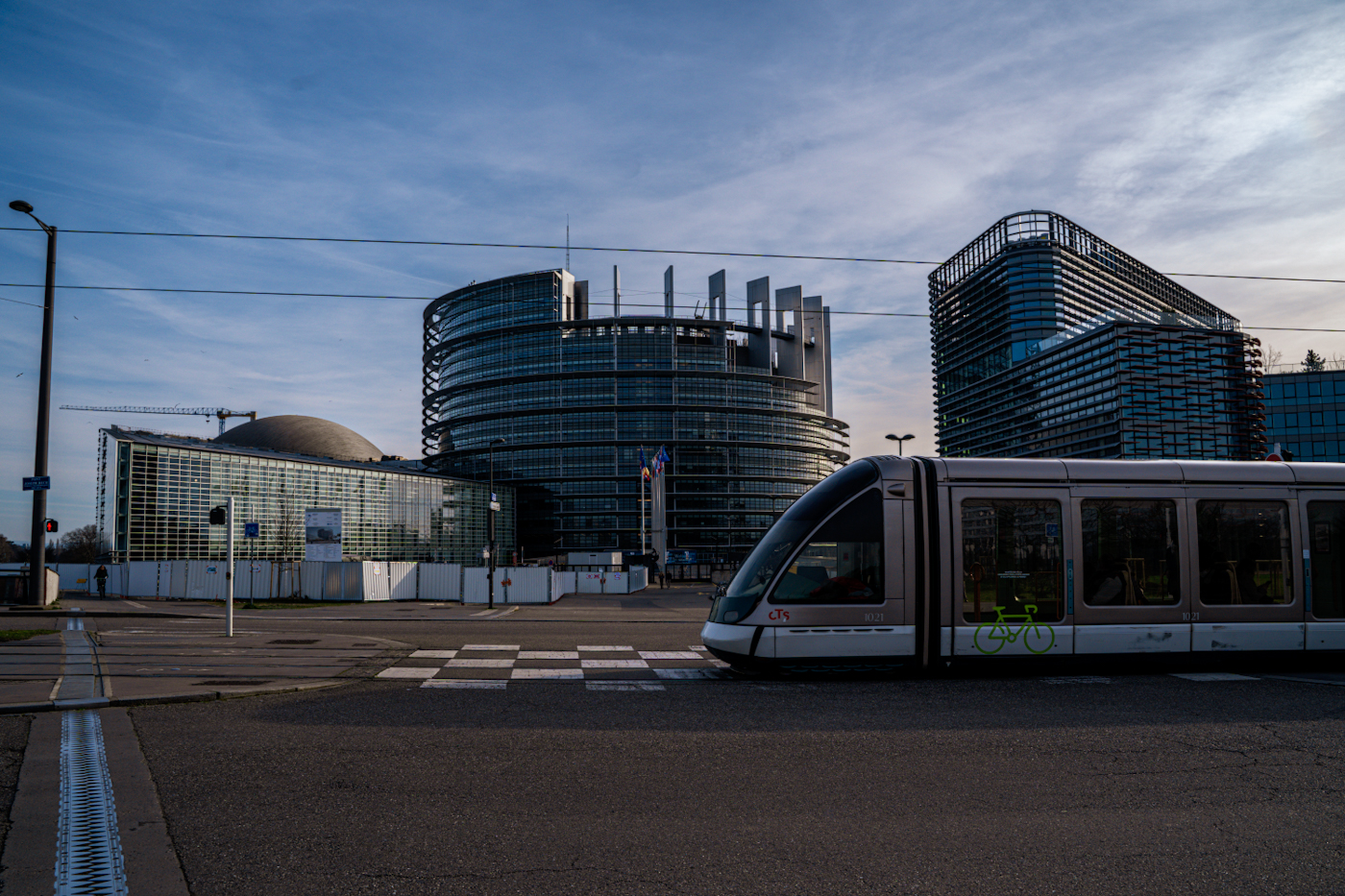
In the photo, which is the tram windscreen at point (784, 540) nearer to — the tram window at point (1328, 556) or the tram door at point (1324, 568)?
the tram door at point (1324, 568)

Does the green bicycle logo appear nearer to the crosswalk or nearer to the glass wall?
the crosswalk

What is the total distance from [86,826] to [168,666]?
7.78 metres

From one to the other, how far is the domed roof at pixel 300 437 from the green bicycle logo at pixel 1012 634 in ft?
368

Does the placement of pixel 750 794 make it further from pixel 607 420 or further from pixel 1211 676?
pixel 607 420

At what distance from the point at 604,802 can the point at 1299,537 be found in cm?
1173

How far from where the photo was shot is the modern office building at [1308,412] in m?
98.8

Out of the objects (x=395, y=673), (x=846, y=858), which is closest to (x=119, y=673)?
(x=395, y=673)

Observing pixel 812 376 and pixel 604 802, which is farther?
pixel 812 376

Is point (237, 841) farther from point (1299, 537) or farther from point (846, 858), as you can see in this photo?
point (1299, 537)

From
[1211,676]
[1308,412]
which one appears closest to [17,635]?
[1211,676]

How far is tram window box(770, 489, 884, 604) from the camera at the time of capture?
11055mm

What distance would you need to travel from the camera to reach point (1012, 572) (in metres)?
11.4

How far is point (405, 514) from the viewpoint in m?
102

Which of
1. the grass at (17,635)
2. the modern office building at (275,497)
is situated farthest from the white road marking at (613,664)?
the modern office building at (275,497)
